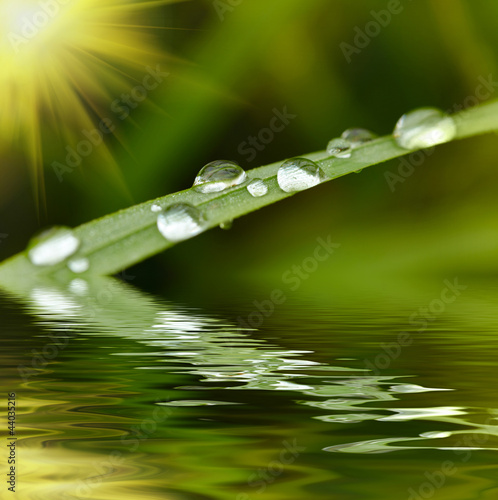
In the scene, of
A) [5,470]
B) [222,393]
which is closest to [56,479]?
[5,470]

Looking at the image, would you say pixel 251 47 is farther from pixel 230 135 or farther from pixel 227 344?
pixel 227 344

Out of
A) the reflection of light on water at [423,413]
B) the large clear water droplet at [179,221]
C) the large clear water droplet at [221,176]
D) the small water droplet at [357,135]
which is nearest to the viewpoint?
the reflection of light on water at [423,413]

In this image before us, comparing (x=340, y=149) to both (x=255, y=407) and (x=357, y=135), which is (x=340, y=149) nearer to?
(x=357, y=135)

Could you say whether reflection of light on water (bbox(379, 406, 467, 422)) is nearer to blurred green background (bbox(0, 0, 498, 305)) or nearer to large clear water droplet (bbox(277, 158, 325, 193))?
large clear water droplet (bbox(277, 158, 325, 193))

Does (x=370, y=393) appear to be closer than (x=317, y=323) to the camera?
Yes

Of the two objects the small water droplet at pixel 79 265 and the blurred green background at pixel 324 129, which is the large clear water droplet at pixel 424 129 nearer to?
the blurred green background at pixel 324 129

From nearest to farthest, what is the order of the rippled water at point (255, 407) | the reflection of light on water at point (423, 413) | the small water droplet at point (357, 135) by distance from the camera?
the rippled water at point (255, 407) → the reflection of light on water at point (423, 413) → the small water droplet at point (357, 135)

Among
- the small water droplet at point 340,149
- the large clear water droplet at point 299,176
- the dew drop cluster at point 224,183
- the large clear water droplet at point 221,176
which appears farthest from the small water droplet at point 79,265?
the small water droplet at point 340,149
